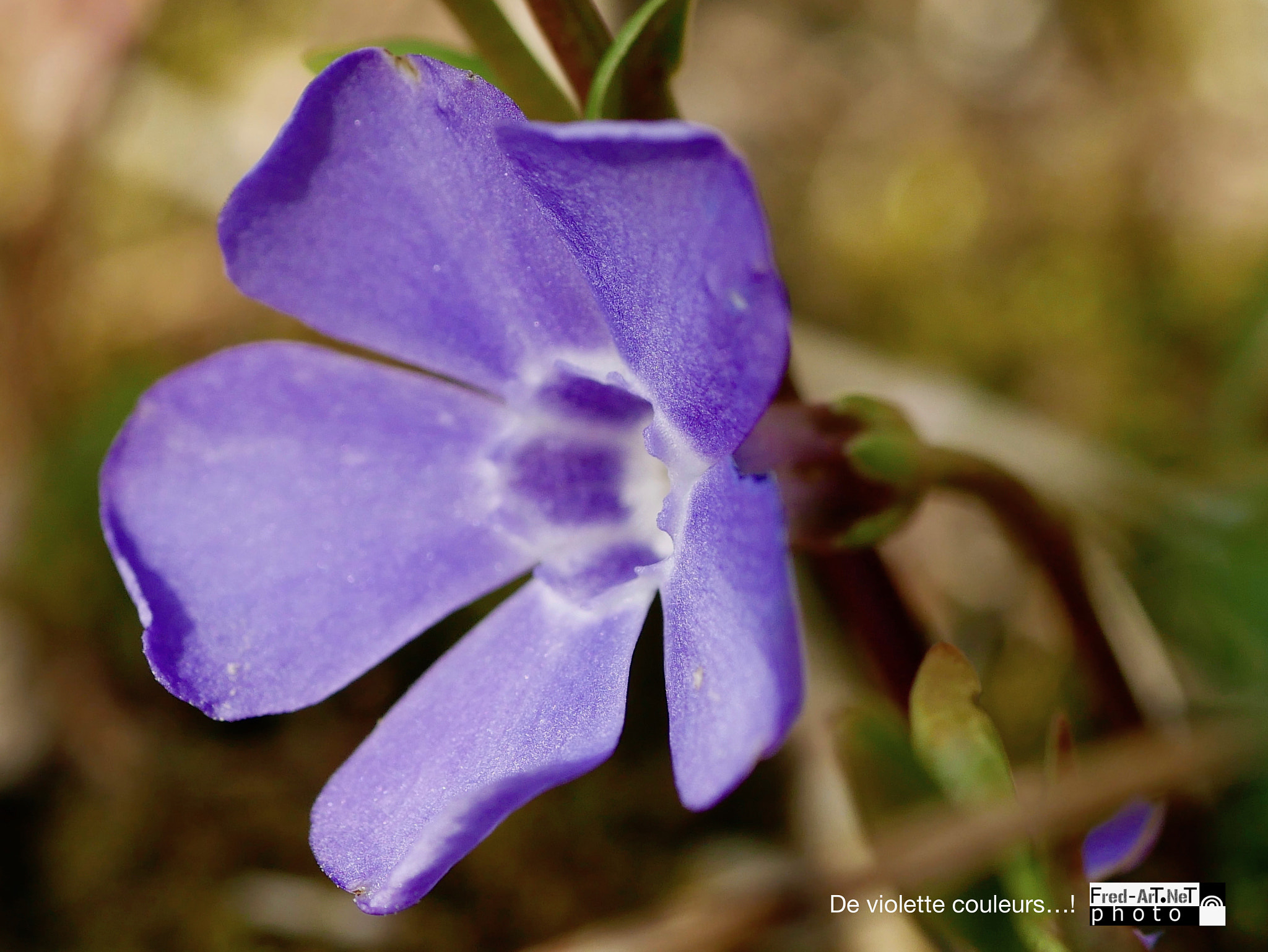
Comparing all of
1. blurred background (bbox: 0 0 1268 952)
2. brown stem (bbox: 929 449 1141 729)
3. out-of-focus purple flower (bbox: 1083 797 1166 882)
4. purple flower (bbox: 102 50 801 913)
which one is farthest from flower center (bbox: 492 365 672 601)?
blurred background (bbox: 0 0 1268 952)

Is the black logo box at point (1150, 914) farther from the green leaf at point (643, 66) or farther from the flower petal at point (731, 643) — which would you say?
the green leaf at point (643, 66)

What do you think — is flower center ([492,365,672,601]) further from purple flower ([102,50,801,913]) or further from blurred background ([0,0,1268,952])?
blurred background ([0,0,1268,952])

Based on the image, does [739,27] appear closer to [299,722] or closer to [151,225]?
[151,225]

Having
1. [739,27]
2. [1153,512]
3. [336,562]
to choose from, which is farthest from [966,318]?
[336,562]

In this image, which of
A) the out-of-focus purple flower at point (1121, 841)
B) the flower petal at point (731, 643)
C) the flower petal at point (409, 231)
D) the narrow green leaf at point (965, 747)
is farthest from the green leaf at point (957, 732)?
the flower petal at point (409, 231)

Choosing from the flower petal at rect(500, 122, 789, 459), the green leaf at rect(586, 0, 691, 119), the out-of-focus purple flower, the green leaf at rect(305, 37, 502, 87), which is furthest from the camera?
the out-of-focus purple flower

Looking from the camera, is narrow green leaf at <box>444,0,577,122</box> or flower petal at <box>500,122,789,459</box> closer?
flower petal at <box>500,122,789,459</box>

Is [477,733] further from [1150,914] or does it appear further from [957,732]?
[1150,914]
